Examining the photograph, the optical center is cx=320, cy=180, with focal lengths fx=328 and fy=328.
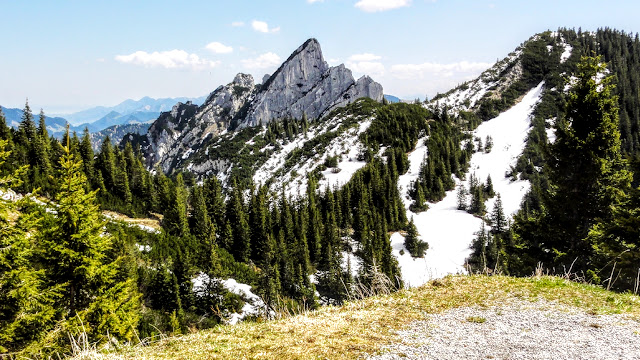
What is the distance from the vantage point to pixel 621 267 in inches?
589

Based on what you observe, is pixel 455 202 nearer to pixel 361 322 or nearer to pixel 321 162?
pixel 321 162

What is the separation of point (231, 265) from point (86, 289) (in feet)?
155

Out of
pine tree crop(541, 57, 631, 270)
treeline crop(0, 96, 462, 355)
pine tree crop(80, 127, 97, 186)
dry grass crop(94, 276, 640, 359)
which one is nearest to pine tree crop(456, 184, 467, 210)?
treeline crop(0, 96, 462, 355)

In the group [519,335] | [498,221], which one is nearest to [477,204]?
[498,221]

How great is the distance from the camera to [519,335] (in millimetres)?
8117

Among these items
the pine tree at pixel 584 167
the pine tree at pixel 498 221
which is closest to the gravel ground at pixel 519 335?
the pine tree at pixel 584 167

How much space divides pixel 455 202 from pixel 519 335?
109 metres

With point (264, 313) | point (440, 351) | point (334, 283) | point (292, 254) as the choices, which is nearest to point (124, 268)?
point (264, 313)

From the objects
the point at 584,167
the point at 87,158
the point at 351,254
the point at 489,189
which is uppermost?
the point at 87,158

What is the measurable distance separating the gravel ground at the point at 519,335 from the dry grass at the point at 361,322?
479 millimetres

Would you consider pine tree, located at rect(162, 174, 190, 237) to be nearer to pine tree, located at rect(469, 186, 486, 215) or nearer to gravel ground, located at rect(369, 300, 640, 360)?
gravel ground, located at rect(369, 300, 640, 360)

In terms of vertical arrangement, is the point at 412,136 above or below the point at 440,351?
above

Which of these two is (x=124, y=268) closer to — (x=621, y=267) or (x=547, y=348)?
(x=547, y=348)

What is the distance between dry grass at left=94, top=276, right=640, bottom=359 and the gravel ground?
48cm
